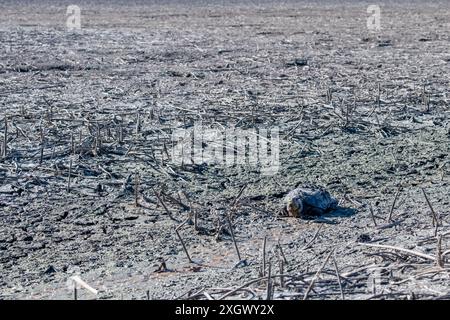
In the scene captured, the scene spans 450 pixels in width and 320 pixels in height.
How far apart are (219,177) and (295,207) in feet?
3.22

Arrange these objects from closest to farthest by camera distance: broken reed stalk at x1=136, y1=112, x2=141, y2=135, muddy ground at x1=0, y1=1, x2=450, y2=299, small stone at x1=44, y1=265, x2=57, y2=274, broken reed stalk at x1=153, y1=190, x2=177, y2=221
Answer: muddy ground at x1=0, y1=1, x2=450, y2=299
small stone at x1=44, y1=265, x2=57, y2=274
broken reed stalk at x1=153, y1=190, x2=177, y2=221
broken reed stalk at x1=136, y1=112, x2=141, y2=135

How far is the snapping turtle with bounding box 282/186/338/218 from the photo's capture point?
5543 mm

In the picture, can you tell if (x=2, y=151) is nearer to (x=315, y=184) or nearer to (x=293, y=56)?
(x=315, y=184)

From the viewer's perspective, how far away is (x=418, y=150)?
7102mm

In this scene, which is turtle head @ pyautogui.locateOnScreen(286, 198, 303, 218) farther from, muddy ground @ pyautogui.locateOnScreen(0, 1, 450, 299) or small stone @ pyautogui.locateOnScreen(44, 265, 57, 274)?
small stone @ pyautogui.locateOnScreen(44, 265, 57, 274)

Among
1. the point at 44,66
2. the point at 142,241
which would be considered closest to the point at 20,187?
the point at 142,241

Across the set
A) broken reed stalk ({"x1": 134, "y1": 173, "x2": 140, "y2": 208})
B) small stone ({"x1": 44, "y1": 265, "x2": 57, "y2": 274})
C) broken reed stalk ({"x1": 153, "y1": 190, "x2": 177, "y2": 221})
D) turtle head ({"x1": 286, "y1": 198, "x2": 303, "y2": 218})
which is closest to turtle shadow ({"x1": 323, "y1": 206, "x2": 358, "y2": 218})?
turtle head ({"x1": 286, "y1": 198, "x2": 303, "y2": 218})

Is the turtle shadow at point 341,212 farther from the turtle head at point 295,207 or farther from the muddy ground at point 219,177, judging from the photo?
the turtle head at point 295,207

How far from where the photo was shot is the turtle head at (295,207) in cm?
554

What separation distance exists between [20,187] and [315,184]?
1.95 m

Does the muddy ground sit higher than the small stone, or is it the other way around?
the muddy ground

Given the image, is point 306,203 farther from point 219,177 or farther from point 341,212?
point 219,177

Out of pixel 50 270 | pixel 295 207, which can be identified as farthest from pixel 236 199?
pixel 50 270

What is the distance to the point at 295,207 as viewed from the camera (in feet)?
18.2
